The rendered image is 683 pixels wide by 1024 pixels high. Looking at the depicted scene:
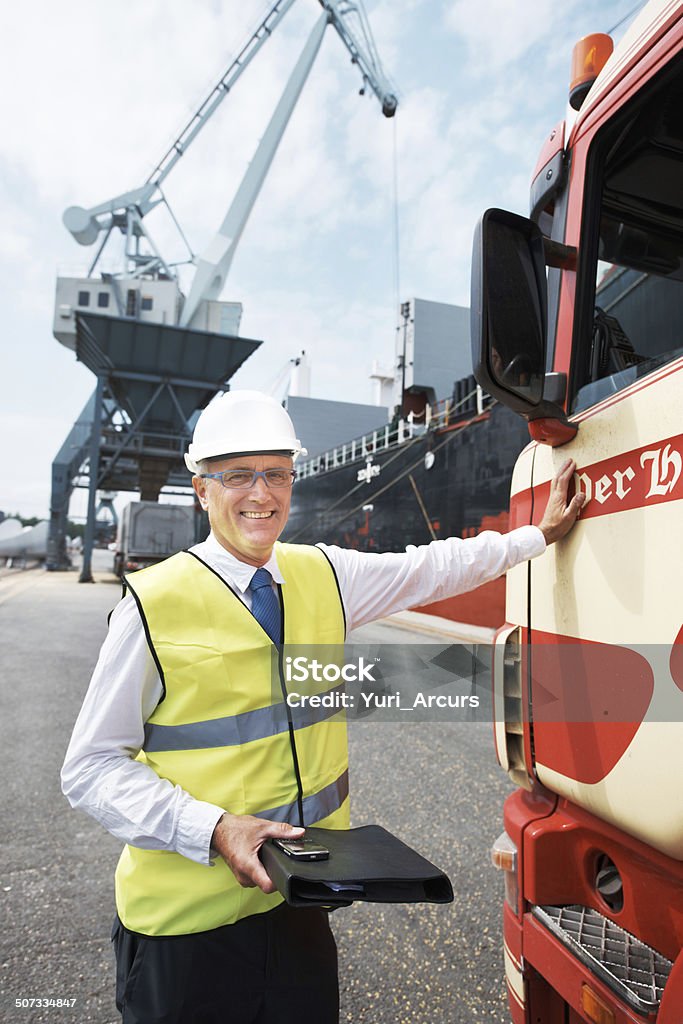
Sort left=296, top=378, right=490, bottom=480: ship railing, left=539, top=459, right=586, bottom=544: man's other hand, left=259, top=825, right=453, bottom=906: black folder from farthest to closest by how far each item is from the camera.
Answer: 1. left=296, top=378, right=490, bottom=480: ship railing
2. left=539, top=459, right=586, bottom=544: man's other hand
3. left=259, top=825, right=453, bottom=906: black folder

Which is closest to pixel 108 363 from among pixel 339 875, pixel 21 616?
pixel 21 616

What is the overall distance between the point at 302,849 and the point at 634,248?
1931mm

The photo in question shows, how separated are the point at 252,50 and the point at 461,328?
770 inches

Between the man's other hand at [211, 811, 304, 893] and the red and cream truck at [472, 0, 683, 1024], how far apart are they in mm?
653

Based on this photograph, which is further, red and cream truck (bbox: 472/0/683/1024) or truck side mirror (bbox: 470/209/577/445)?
truck side mirror (bbox: 470/209/577/445)

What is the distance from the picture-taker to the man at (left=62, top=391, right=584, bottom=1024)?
129 centimetres

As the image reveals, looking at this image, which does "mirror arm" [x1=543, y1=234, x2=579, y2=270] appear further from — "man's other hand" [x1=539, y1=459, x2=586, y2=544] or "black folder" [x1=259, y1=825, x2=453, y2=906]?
"black folder" [x1=259, y1=825, x2=453, y2=906]

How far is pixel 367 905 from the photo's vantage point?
9.55 ft

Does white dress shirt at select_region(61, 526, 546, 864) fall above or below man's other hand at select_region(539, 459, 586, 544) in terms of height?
below

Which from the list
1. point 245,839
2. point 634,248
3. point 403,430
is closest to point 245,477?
point 245,839

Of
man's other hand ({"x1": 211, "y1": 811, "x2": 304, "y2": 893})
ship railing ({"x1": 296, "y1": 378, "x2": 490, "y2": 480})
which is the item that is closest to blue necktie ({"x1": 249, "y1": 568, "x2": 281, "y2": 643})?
man's other hand ({"x1": 211, "y1": 811, "x2": 304, "y2": 893})

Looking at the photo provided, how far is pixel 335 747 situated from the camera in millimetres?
1518

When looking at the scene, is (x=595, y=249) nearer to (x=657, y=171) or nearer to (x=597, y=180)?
(x=597, y=180)

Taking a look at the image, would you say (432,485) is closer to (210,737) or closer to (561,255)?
(561,255)
